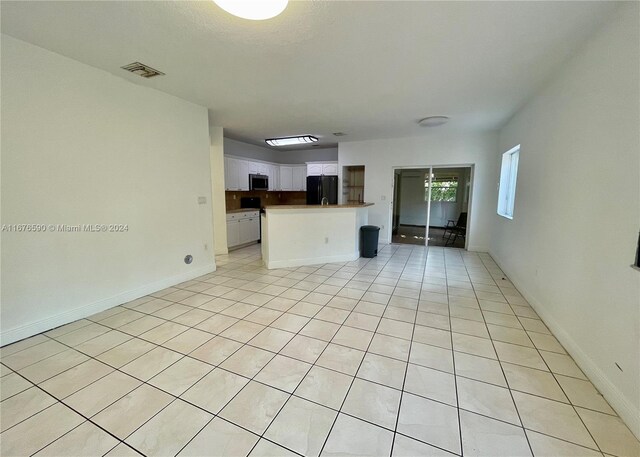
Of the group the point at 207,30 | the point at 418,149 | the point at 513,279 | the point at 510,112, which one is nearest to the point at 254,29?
the point at 207,30

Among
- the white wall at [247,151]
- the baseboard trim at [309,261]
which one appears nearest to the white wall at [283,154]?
the white wall at [247,151]

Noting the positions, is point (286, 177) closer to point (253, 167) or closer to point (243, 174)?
point (253, 167)

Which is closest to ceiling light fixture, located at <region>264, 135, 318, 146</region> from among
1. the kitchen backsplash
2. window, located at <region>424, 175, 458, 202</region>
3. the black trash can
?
the kitchen backsplash

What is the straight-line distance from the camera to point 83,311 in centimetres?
279

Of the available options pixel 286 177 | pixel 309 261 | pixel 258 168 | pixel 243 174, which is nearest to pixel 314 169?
pixel 286 177

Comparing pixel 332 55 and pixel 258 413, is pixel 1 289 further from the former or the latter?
pixel 332 55

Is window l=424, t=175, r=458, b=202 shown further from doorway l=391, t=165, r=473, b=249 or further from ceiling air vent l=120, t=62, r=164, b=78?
ceiling air vent l=120, t=62, r=164, b=78

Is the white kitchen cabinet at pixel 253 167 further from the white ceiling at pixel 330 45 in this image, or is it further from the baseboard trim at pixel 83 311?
the baseboard trim at pixel 83 311

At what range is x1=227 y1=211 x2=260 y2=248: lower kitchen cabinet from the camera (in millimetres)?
5789

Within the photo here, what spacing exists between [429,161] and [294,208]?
11.7 ft

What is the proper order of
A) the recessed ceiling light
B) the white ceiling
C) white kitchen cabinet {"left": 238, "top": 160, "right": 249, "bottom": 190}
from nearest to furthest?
1. the white ceiling
2. the recessed ceiling light
3. white kitchen cabinet {"left": 238, "top": 160, "right": 249, "bottom": 190}

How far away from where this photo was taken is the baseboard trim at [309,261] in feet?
15.0

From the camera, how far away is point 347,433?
4.83ft

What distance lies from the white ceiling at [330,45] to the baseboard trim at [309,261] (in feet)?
8.42
